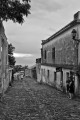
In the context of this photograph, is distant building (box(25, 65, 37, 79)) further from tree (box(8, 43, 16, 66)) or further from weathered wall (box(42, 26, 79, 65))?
weathered wall (box(42, 26, 79, 65))

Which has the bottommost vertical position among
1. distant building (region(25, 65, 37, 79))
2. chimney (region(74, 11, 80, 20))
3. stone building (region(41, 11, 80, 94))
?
distant building (region(25, 65, 37, 79))

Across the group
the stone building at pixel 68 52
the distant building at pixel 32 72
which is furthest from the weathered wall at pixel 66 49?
the distant building at pixel 32 72

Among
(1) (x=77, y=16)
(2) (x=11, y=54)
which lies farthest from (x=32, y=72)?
(1) (x=77, y=16)

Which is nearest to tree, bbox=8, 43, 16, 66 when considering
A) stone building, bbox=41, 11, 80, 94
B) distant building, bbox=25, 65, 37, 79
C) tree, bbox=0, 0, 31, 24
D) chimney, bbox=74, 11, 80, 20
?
distant building, bbox=25, 65, 37, 79

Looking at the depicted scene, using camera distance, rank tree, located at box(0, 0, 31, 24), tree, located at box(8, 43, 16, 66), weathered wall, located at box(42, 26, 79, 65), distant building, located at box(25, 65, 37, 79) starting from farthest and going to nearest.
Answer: distant building, located at box(25, 65, 37, 79) → tree, located at box(8, 43, 16, 66) → weathered wall, located at box(42, 26, 79, 65) → tree, located at box(0, 0, 31, 24)

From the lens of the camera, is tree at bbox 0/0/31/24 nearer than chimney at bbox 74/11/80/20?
Yes

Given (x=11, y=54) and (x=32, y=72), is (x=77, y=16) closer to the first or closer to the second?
(x=11, y=54)

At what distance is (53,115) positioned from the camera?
13008 millimetres

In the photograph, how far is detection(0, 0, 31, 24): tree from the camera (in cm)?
1195

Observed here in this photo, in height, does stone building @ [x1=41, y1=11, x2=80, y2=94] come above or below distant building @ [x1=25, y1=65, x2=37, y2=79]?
above

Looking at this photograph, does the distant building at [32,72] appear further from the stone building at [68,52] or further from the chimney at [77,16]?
the chimney at [77,16]

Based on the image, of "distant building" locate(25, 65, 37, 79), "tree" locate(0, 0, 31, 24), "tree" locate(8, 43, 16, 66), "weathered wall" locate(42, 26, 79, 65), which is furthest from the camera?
"distant building" locate(25, 65, 37, 79)

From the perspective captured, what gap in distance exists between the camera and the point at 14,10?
41.0 feet

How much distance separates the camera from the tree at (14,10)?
11950 mm
